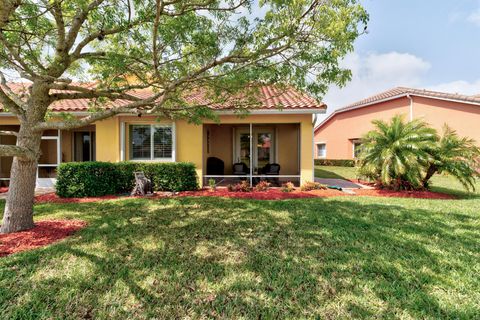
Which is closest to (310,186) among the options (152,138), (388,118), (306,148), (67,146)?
(306,148)

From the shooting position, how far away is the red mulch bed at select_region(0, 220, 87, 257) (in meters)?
4.49

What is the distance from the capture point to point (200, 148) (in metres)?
11.0

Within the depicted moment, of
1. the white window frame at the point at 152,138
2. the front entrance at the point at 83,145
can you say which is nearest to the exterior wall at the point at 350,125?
the white window frame at the point at 152,138

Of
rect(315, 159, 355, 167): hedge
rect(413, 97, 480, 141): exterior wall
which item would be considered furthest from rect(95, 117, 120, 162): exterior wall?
rect(315, 159, 355, 167): hedge

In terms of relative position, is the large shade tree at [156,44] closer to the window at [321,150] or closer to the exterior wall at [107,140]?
the exterior wall at [107,140]

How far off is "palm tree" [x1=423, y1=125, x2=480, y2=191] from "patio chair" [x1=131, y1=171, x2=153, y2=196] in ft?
36.4

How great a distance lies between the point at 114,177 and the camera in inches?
382

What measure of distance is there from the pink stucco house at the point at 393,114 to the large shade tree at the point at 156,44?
8876 millimetres

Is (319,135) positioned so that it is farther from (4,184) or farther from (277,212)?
(4,184)

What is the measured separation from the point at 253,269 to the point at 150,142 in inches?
358

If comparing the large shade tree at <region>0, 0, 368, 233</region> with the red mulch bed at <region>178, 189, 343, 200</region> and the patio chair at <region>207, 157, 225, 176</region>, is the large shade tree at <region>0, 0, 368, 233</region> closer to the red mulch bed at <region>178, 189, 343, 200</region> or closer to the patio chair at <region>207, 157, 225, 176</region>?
the red mulch bed at <region>178, 189, 343, 200</region>

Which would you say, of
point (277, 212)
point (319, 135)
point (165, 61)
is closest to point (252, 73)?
point (165, 61)

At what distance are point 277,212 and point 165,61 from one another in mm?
5009

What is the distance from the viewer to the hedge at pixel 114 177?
892 cm
